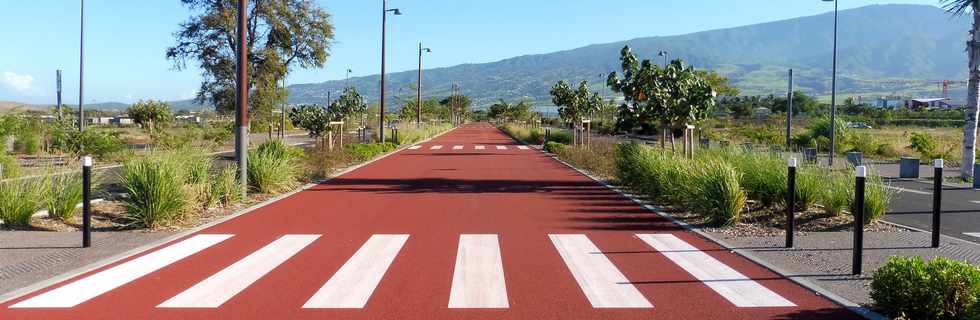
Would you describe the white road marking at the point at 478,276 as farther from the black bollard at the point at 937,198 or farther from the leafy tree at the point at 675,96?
the leafy tree at the point at 675,96

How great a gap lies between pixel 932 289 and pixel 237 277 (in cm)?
610

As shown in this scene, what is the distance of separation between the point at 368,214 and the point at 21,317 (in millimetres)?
7210

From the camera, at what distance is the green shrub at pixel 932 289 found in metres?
5.96

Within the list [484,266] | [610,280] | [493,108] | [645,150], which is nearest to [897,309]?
[610,280]

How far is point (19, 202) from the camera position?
1113 centimetres

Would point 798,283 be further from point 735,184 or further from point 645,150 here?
point 645,150

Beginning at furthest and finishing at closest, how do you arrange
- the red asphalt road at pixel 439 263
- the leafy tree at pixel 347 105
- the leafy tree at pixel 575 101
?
the leafy tree at pixel 575 101 < the leafy tree at pixel 347 105 < the red asphalt road at pixel 439 263

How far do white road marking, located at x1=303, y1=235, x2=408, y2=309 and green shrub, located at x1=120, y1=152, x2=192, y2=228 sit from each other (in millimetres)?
3259

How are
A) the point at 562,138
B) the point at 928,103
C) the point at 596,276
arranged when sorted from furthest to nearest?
the point at 928,103 → the point at 562,138 → the point at 596,276

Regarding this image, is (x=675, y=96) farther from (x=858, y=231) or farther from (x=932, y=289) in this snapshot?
(x=932, y=289)

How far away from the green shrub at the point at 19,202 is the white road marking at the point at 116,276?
263cm

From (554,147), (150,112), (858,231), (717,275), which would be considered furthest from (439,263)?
(150,112)

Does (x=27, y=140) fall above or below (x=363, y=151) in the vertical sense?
above

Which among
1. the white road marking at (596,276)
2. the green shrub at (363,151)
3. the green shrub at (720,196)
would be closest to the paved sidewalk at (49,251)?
the white road marking at (596,276)
